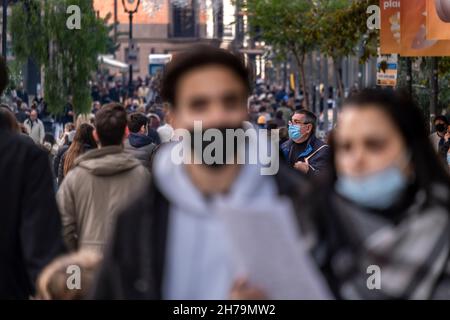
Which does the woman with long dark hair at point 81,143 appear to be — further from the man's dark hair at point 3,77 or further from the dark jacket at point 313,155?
the man's dark hair at point 3,77

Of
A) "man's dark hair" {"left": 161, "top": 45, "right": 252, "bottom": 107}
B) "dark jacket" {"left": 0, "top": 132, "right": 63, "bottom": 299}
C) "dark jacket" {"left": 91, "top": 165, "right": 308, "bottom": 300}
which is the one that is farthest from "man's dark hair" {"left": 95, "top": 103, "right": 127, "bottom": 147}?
"dark jacket" {"left": 91, "top": 165, "right": 308, "bottom": 300}

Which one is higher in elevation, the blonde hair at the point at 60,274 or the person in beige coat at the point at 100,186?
the blonde hair at the point at 60,274

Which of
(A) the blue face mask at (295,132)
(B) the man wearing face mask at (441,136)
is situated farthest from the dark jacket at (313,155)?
(B) the man wearing face mask at (441,136)

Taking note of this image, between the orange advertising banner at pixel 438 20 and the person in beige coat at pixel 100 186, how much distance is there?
34.9 feet

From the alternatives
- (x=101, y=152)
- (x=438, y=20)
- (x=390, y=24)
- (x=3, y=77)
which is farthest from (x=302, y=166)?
(x=3, y=77)

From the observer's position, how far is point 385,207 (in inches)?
168

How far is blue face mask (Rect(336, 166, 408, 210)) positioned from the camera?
13.7 feet

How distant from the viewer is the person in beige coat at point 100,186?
875 centimetres

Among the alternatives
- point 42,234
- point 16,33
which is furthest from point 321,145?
point 16,33

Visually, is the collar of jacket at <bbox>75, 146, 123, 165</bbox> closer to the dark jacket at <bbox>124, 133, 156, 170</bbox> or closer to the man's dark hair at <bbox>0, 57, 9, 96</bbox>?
the man's dark hair at <bbox>0, 57, 9, 96</bbox>

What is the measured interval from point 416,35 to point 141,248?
17.7m

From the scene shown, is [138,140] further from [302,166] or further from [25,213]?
[25,213]

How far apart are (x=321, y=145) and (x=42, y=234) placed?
33.4 feet

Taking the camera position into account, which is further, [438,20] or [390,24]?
[390,24]
